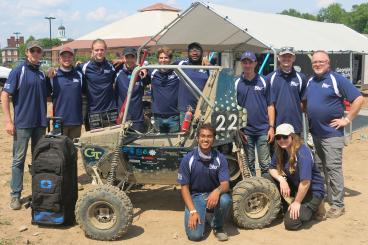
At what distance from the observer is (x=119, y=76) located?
5.85 meters

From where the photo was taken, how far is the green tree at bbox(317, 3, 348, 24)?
9700 centimetres

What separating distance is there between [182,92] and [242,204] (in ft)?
5.25

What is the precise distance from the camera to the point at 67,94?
5621 mm

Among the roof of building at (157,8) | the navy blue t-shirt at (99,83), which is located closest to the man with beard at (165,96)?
the navy blue t-shirt at (99,83)

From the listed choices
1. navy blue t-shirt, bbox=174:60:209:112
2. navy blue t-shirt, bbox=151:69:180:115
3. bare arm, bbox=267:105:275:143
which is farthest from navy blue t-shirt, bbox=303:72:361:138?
navy blue t-shirt, bbox=151:69:180:115

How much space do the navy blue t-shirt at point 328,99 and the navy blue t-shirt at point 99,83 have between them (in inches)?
96.9

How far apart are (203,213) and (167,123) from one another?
5.27 feet

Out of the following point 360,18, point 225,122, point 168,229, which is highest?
point 360,18

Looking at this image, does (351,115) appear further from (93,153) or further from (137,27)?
(137,27)

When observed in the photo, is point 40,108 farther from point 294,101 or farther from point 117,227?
point 294,101

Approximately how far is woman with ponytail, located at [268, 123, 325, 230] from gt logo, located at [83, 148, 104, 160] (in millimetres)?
1845

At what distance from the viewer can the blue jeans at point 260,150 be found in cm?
539

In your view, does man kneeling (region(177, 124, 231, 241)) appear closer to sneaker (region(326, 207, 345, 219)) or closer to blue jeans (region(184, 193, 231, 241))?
blue jeans (region(184, 193, 231, 241))

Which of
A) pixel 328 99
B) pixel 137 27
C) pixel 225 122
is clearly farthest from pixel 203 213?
pixel 137 27
